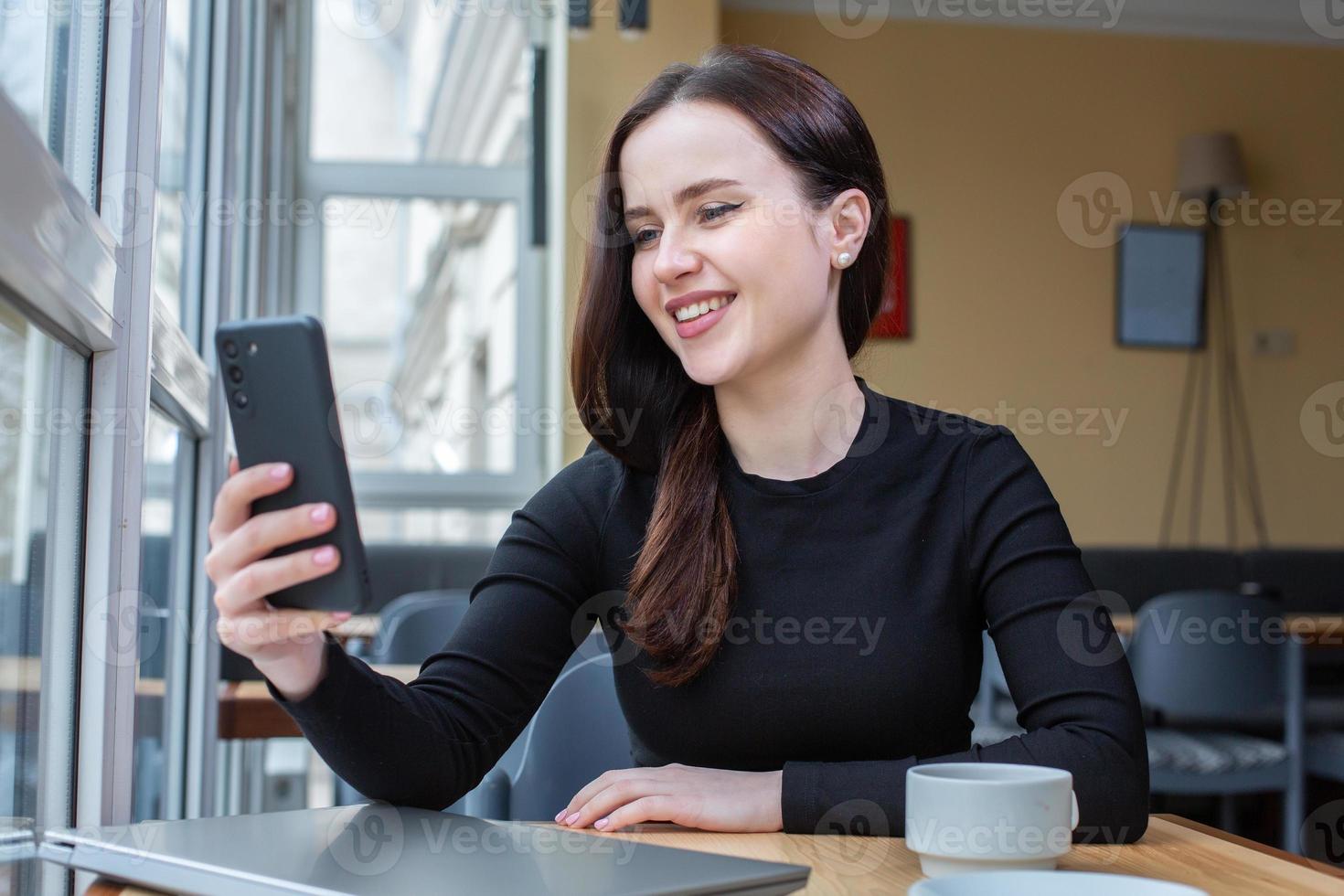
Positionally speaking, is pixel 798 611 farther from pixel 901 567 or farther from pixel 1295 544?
pixel 1295 544

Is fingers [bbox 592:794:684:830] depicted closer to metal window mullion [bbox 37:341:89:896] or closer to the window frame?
metal window mullion [bbox 37:341:89:896]

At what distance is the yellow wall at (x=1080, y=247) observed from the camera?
497 cm

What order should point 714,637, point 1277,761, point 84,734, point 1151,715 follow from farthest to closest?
1. point 1151,715
2. point 1277,761
3. point 714,637
4. point 84,734

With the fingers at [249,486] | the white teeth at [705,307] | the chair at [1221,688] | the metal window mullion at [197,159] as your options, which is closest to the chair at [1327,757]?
the chair at [1221,688]

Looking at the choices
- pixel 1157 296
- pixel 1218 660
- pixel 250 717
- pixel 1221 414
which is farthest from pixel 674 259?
pixel 1221 414

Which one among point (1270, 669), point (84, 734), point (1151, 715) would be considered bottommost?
point (1151, 715)

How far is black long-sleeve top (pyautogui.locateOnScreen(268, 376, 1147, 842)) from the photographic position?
3.37ft

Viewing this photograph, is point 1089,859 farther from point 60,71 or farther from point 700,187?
point 60,71

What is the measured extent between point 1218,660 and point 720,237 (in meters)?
2.14

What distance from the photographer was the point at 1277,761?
9.47 feet

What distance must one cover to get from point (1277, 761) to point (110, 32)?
2829 mm

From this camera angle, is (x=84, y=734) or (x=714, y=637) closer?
(x=84, y=734)

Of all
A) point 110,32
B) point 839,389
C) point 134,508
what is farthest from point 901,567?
point 110,32

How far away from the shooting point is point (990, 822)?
683mm
